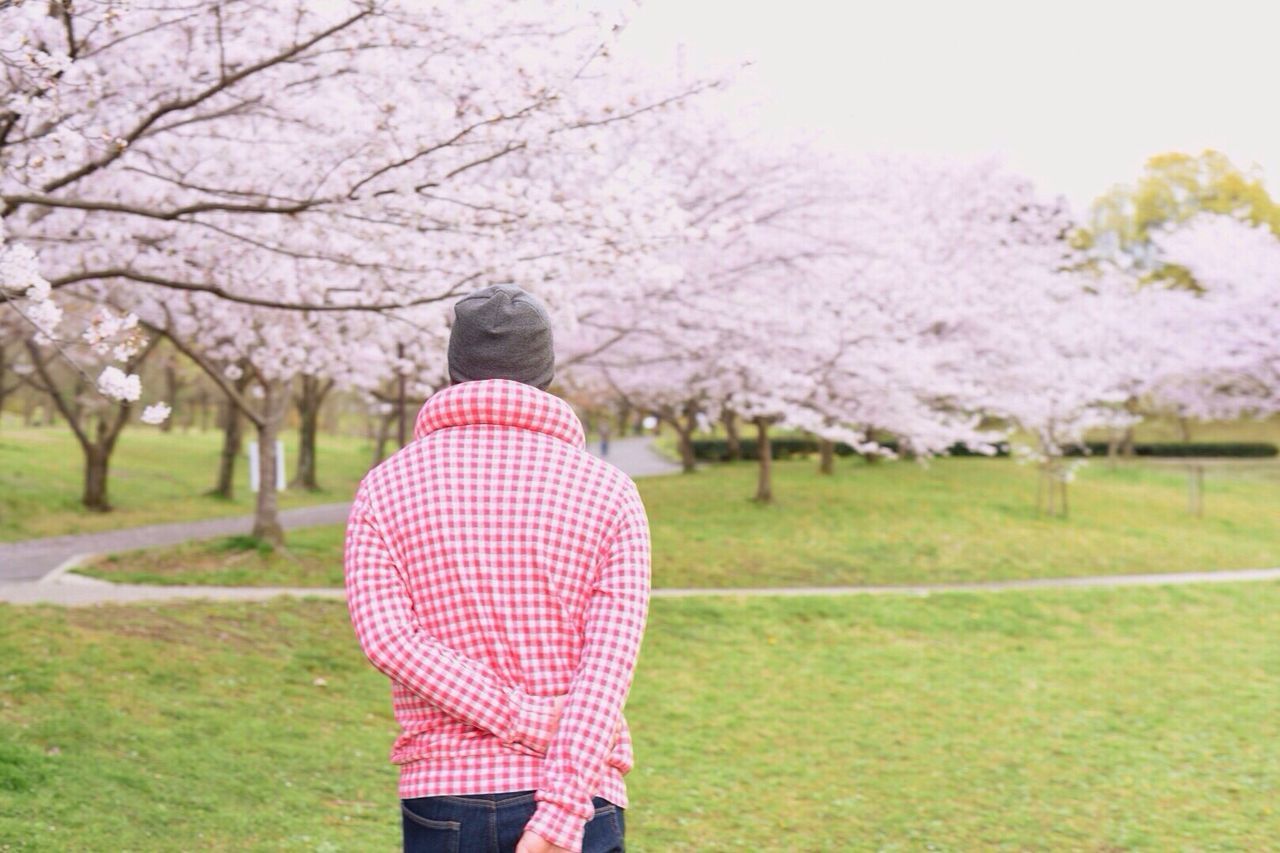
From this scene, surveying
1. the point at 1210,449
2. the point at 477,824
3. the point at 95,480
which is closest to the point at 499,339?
the point at 477,824

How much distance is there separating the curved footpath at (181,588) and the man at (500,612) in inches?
372

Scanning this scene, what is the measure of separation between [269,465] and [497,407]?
1263 cm

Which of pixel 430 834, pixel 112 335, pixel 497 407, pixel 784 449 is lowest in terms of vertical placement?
pixel 430 834

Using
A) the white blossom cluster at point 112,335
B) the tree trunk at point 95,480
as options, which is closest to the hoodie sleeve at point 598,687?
the white blossom cluster at point 112,335

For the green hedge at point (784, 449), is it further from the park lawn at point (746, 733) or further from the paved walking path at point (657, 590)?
the park lawn at point (746, 733)

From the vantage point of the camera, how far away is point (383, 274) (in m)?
8.27

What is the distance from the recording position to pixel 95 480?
68.4 feet

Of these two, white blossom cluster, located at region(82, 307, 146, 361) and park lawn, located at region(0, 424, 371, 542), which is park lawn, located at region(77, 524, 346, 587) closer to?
park lawn, located at region(0, 424, 371, 542)

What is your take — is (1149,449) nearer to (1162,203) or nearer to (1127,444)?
(1127,444)

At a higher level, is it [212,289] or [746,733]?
[212,289]

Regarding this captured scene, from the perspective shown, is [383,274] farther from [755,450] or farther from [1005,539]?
[755,450]

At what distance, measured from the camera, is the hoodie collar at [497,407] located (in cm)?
227

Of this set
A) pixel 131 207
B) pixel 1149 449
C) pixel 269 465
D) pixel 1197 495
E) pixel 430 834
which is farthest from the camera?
pixel 1149 449

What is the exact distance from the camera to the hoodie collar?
2266 millimetres
